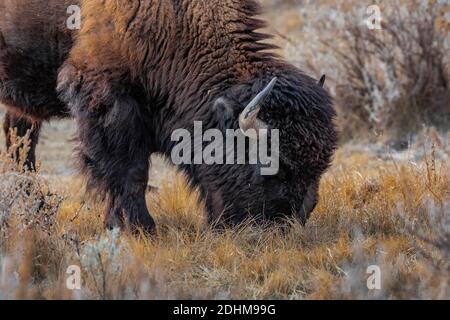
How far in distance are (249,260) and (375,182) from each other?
7.01ft

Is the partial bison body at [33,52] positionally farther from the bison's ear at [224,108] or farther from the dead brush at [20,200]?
the bison's ear at [224,108]

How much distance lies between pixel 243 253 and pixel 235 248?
0.21ft

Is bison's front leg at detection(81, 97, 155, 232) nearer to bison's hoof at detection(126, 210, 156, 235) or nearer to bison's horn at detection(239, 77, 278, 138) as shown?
bison's hoof at detection(126, 210, 156, 235)

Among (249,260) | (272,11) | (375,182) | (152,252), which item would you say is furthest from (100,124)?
(272,11)

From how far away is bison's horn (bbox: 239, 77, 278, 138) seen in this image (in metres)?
5.21

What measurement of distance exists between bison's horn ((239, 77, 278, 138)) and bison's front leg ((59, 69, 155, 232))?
938 mm

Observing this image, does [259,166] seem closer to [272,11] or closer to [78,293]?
[78,293]

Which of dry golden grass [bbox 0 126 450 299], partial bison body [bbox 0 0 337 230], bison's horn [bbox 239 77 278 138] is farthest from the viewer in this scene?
partial bison body [bbox 0 0 337 230]

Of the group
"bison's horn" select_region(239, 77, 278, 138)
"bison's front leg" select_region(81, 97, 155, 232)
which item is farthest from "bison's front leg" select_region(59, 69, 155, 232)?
"bison's horn" select_region(239, 77, 278, 138)

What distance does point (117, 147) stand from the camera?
19.1 ft

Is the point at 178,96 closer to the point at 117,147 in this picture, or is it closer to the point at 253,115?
the point at 117,147

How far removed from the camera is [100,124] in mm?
5852

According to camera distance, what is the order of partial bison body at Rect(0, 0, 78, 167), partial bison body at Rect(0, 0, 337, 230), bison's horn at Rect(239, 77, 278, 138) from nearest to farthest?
bison's horn at Rect(239, 77, 278, 138)
partial bison body at Rect(0, 0, 337, 230)
partial bison body at Rect(0, 0, 78, 167)

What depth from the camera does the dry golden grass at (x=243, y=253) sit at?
4441mm
